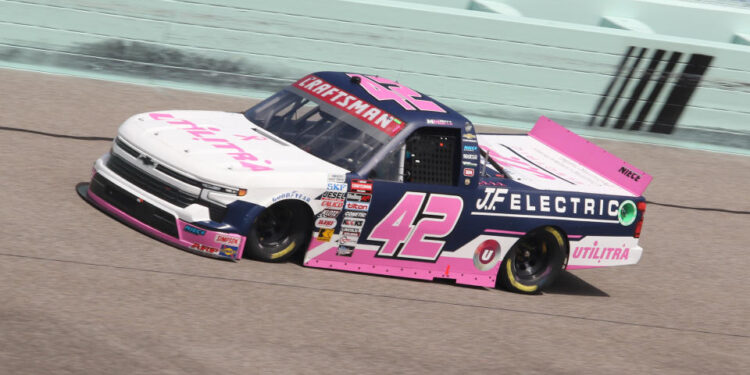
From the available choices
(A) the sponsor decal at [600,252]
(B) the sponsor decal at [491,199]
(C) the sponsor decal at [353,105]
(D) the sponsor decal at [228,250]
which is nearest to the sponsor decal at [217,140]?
(D) the sponsor decal at [228,250]

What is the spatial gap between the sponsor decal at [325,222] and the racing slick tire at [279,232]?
61 mm

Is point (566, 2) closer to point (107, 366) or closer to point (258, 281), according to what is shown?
point (258, 281)

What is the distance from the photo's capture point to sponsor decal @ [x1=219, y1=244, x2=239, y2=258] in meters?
Answer: 6.66

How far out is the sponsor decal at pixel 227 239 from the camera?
6613 mm

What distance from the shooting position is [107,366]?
4930 mm

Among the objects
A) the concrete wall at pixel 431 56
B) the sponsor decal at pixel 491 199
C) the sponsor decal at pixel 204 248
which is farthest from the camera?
the concrete wall at pixel 431 56

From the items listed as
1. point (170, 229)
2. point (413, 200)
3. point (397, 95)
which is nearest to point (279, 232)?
point (170, 229)

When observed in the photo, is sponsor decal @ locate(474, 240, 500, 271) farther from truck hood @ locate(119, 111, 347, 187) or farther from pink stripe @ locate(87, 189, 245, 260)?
pink stripe @ locate(87, 189, 245, 260)

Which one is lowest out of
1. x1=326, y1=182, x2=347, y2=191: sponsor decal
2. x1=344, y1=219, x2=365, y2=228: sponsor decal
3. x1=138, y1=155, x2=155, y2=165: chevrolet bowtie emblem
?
x1=138, y1=155, x2=155, y2=165: chevrolet bowtie emblem

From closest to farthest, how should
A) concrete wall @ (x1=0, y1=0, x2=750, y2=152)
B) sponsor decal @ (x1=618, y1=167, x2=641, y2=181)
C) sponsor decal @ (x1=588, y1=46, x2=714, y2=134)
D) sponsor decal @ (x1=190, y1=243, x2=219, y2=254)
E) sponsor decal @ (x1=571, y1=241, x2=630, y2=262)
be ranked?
sponsor decal @ (x1=190, y1=243, x2=219, y2=254), sponsor decal @ (x1=571, y1=241, x2=630, y2=262), sponsor decal @ (x1=618, y1=167, x2=641, y2=181), concrete wall @ (x1=0, y1=0, x2=750, y2=152), sponsor decal @ (x1=588, y1=46, x2=714, y2=134)

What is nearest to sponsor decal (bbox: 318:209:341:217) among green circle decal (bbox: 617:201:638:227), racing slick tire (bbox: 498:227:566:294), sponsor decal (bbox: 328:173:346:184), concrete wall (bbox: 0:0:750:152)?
sponsor decal (bbox: 328:173:346:184)

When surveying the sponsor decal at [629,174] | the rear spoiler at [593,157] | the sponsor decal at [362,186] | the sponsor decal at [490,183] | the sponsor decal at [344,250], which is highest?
the sponsor decal at [629,174]

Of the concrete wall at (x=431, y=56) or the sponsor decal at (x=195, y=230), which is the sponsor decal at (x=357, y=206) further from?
the concrete wall at (x=431, y=56)

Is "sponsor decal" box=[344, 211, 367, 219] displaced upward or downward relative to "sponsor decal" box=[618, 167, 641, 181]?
downward
